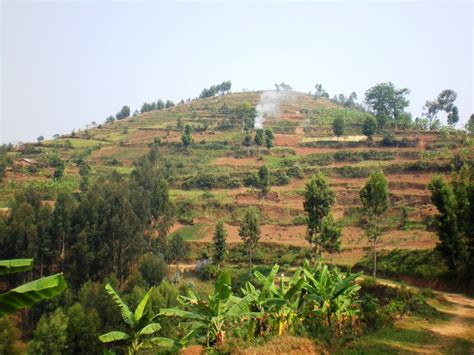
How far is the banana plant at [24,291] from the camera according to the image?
5305 mm

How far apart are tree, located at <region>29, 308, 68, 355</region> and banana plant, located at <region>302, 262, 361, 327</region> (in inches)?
552

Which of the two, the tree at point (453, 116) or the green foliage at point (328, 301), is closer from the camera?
the green foliage at point (328, 301)

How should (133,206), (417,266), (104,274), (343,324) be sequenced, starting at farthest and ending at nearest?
(133,206)
(104,274)
(417,266)
(343,324)

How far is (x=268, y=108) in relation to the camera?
97.9m

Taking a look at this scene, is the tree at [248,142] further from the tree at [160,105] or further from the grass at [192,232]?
the tree at [160,105]

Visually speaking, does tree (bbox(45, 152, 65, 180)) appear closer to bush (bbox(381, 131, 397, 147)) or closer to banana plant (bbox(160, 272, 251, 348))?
bush (bbox(381, 131, 397, 147))

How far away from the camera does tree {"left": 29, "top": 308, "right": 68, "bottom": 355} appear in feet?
67.4

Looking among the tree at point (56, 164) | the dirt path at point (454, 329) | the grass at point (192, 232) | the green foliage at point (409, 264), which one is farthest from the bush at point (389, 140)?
the tree at point (56, 164)

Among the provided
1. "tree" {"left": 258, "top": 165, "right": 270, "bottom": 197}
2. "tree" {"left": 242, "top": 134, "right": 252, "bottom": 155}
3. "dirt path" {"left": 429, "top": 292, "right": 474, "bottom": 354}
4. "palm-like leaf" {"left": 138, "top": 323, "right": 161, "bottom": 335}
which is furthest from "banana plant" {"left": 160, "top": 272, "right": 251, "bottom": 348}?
"tree" {"left": 242, "top": 134, "right": 252, "bottom": 155}

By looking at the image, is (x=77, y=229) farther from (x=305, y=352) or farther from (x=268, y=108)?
(x=268, y=108)

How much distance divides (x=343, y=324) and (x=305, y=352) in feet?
13.3

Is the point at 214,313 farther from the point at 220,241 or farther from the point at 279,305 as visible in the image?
the point at 220,241

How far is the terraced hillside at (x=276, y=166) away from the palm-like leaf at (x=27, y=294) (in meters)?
29.5

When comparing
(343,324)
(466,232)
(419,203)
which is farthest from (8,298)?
(419,203)
